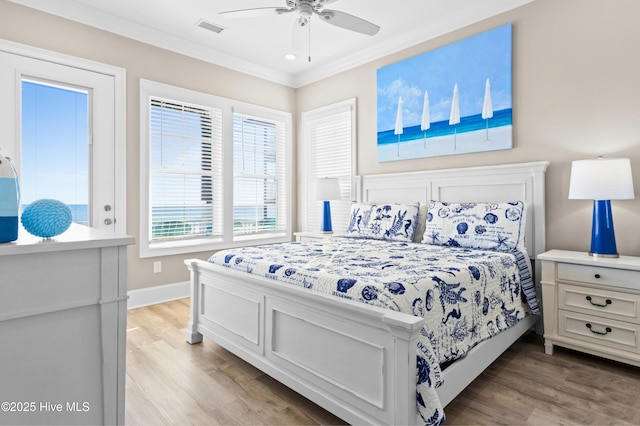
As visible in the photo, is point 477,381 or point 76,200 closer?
point 477,381

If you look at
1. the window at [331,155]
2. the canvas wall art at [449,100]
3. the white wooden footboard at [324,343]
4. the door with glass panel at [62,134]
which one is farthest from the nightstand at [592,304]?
the door with glass panel at [62,134]

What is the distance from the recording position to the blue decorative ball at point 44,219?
1.03 meters

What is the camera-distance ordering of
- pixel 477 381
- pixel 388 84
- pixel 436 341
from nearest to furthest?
pixel 436 341 → pixel 477 381 → pixel 388 84

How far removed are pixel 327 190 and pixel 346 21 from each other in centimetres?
196

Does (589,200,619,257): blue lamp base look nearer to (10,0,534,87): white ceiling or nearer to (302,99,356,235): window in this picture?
(10,0,534,87): white ceiling

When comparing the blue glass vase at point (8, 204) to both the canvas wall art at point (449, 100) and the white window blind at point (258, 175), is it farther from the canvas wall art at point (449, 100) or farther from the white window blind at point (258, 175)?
the white window blind at point (258, 175)

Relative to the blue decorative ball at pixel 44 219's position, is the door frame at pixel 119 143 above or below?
above

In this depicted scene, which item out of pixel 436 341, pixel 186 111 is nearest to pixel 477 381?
pixel 436 341

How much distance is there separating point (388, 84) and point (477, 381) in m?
3.08

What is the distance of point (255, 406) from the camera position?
6.15 ft

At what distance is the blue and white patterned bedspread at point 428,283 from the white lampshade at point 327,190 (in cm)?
135

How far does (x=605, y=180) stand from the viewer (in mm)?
2314

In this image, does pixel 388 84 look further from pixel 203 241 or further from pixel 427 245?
pixel 203 241

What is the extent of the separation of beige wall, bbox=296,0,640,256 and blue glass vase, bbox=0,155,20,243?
334cm
